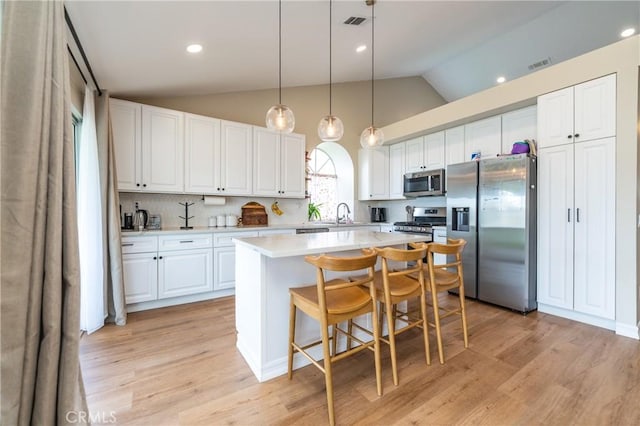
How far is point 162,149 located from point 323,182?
3.09m

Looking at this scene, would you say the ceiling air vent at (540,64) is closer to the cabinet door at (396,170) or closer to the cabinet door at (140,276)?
the cabinet door at (396,170)

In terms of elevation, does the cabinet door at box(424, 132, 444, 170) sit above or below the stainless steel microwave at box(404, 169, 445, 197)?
above

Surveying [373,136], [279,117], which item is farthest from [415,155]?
[279,117]

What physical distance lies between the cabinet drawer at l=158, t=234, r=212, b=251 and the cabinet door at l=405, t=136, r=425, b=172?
3.56 metres

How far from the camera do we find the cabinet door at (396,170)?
5184 mm

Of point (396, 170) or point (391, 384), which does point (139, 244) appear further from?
point (396, 170)

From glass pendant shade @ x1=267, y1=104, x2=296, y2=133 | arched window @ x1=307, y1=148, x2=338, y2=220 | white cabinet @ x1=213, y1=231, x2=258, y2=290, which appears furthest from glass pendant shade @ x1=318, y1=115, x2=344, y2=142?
arched window @ x1=307, y1=148, x2=338, y2=220

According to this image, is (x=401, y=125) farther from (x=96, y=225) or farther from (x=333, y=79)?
(x=96, y=225)

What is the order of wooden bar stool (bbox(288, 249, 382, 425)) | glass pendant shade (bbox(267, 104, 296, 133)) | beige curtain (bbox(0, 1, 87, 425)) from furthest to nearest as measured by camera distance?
glass pendant shade (bbox(267, 104, 296, 133)) < wooden bar stool (bbox(288, 249, 382, 425)) < beige curtain (bbox(0, 1, 87, 425))

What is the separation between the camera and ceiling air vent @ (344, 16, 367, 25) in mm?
3014

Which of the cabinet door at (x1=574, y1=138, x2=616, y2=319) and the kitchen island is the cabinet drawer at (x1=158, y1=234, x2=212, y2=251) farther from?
the cabinet door at (x1=574, y1=138, x2=616, y2=319)

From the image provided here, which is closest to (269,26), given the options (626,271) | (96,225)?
(96,225)

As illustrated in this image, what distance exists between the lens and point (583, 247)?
281cm

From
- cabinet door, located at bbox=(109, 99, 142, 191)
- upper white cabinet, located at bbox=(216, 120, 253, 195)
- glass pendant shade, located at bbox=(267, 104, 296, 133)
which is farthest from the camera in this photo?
upper white cabinet, located at bbox=(216, 120, 253, 195)
